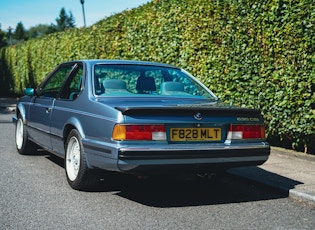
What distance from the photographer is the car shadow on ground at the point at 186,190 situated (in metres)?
5.14

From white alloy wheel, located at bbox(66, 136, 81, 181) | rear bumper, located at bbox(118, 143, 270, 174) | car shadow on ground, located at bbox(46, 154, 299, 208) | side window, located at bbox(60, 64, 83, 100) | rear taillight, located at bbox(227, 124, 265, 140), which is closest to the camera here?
rear bumper, located at bbox(118, 143, 270, 174)

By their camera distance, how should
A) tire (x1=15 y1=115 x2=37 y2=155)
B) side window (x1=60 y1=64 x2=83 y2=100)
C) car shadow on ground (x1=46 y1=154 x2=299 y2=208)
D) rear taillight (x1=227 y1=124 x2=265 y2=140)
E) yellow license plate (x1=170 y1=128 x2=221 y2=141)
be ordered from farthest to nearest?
tire (x1=15 y1=115 x2=37 y2=155), side window (x1=60 y1=64 x2=83 y2=100), car shadow on ground (x1=46 y1=154 x2=299 y2=208), rear taillight (x1=227 y1=124 x2=265 y2=140), yellow license plate (x1=170 y1=128 x2=221 y2=141)

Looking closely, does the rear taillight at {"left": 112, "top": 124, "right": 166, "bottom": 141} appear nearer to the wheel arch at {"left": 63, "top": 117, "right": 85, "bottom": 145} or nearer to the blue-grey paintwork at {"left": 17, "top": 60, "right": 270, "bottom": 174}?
the blue-grey paintwork at {"left": 17, "top": 60, "right": 270, "bottom": 174}

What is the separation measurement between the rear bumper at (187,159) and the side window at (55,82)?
2.29 meters

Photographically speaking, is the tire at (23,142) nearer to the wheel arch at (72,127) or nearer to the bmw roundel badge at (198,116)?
the wheel arch at (72,127)

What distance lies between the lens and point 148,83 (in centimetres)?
590

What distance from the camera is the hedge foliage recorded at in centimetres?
736

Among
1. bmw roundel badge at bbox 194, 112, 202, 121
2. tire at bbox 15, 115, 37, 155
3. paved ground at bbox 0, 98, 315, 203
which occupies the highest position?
bmw roundel badge at bbox 194, 112, 202, 121

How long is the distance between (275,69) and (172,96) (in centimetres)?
288

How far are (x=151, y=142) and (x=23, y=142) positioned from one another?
3796 millimetres

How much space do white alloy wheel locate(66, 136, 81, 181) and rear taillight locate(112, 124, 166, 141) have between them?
961 mm

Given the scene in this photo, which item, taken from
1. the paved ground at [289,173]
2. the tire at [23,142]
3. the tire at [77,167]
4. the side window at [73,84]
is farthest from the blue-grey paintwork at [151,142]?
the tire at [23,142]

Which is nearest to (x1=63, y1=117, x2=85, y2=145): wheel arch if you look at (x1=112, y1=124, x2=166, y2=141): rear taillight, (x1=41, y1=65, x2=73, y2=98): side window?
(x1=112, y1=124, x2=166, y2=141): rear taillight

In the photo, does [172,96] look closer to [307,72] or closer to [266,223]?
[266,223]
